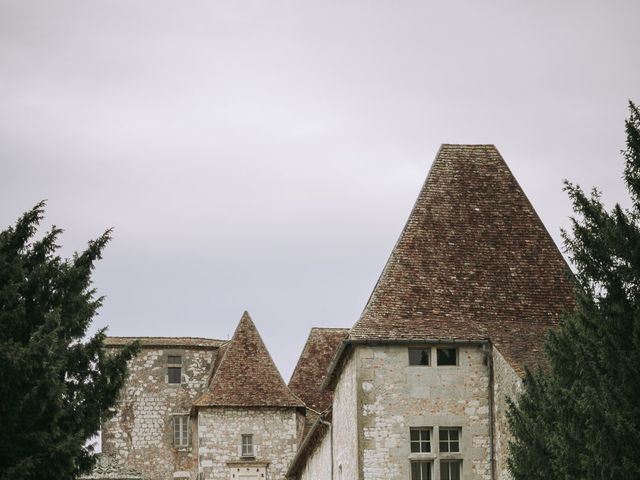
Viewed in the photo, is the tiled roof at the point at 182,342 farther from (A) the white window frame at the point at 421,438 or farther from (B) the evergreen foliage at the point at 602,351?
(B) the evergreen foliage at the point at 602,351

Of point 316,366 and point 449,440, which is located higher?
point 316,366

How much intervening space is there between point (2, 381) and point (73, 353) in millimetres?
2690

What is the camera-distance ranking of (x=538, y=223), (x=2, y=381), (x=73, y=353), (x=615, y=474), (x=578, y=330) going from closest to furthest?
(x=615, y=474) → (x=578, y=330) → (x=2, y=381) → (x=73, y=353) → (x=538, y=223)

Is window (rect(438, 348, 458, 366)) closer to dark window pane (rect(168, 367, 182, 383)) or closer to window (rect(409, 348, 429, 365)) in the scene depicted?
window (rect(409, 348, 429, 365))

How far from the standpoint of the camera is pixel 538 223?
101 ft

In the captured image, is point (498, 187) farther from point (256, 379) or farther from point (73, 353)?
point (256, 379)

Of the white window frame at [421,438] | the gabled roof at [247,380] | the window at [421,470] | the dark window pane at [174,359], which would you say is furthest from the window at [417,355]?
the dark window pane at [174,359]

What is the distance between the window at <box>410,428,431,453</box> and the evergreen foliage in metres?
6.83

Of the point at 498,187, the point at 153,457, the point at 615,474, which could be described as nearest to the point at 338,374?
the point at 498,187

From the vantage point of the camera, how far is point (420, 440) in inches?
1109

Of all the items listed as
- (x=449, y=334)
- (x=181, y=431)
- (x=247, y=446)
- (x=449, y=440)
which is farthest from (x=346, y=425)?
(x=181, y=431)

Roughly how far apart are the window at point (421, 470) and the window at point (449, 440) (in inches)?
18.2

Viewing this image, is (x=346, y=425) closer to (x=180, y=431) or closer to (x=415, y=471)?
(x=415, y=471)

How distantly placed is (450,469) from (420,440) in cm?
90
